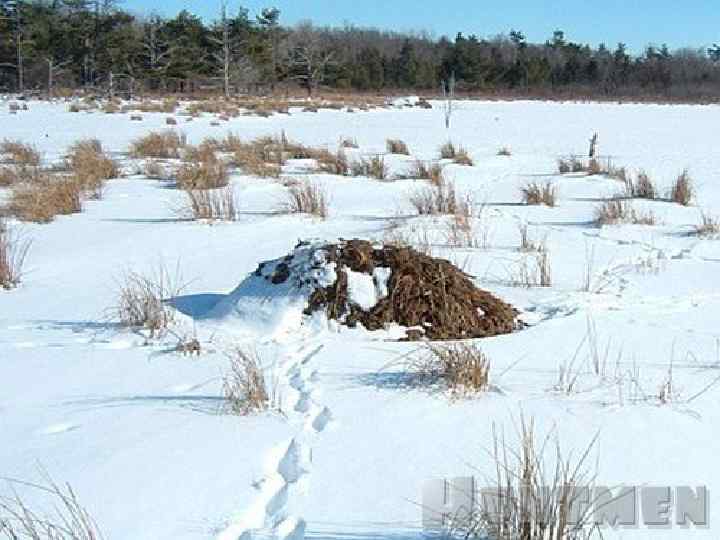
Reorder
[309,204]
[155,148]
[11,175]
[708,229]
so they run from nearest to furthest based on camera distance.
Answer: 1. [708,229]
2. [309,204]
3. [11,175]
4. [155,148]

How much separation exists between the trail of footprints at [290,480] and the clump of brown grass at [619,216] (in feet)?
17.3

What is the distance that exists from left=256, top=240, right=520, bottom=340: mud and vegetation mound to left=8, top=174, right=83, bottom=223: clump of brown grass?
14.9ft

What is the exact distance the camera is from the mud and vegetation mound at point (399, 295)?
15.4 ft

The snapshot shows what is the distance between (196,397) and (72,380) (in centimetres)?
71

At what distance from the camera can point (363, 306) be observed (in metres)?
4.79

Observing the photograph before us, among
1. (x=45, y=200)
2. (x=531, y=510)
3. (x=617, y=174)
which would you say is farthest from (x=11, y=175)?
(x=531, y=510)

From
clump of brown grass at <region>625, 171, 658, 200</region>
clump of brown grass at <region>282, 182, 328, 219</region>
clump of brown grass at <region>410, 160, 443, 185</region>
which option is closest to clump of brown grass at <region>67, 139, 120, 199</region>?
clump of brown grass at <region>282, 182, 328, 219</region>

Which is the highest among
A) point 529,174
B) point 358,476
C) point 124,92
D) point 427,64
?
point 427,64

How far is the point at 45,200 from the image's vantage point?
344 inches

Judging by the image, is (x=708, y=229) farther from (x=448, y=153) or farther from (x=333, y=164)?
(x=448, y=153)

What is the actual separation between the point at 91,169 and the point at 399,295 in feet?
25.6

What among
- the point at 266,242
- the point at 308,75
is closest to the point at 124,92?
the point at 308,75

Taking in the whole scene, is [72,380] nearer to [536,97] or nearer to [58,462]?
[58,462]

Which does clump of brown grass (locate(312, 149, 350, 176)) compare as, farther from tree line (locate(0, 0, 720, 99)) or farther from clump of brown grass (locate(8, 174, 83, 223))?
tree line (locate(0, 0, 720, 99))
